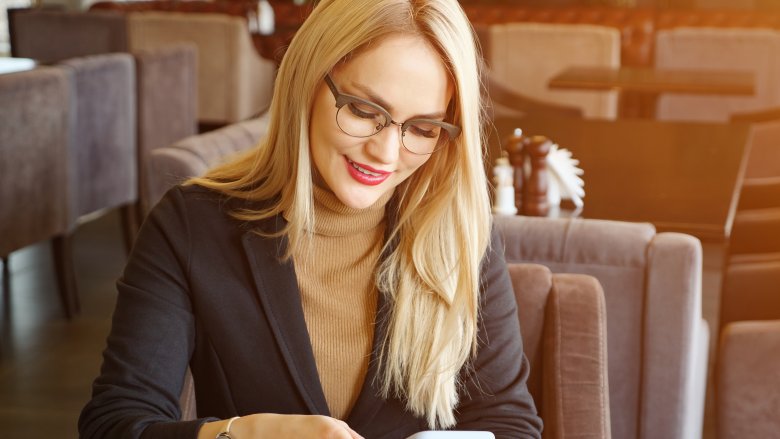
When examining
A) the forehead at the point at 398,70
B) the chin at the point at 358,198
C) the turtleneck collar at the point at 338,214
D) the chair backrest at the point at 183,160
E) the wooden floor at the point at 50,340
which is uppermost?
the forehead at the point at 398,70

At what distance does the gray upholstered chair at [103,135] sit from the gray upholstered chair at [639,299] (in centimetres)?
253

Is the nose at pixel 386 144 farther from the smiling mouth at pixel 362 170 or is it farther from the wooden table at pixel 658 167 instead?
the wooden table at pixel 658 167

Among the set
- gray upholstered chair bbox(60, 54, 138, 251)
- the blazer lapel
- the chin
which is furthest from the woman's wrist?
gray upholstered chair bbox(60, 54, 138, 251)

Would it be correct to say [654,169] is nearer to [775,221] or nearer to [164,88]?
[775,221]

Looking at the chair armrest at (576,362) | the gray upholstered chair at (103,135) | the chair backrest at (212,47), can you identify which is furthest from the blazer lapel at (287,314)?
the chair backrest at (212,47)

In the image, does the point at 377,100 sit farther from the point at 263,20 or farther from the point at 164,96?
the point at 263,20

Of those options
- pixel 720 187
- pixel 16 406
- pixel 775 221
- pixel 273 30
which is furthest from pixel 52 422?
pixel 273 30

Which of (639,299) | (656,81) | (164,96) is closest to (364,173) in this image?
(639,299)

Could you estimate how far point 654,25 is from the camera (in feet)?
23.0

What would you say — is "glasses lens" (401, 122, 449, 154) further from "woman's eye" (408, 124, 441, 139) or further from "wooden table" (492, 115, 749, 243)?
"wooden table" (492, 115, 749, 243)

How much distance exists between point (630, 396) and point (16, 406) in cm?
202

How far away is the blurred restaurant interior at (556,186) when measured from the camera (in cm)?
193

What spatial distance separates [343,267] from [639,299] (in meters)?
0.74

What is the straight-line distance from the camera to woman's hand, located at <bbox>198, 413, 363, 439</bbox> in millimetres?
1200
